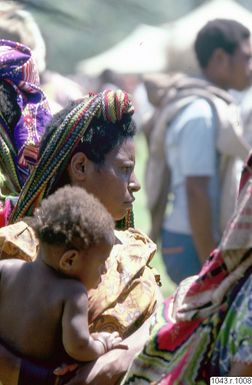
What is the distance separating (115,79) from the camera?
706 inches

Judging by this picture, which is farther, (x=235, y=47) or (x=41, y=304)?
(x=235, y=47)

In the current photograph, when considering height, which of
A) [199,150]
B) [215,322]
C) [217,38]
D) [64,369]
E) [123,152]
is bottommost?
[199,150]

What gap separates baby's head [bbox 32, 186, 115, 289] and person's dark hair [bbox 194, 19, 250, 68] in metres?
4.72

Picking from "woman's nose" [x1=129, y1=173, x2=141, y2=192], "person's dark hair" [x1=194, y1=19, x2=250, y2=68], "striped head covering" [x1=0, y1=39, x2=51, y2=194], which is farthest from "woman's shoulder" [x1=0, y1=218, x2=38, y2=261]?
"person's dark hair" [x1=194, y1=19, x2=250, y2=68]

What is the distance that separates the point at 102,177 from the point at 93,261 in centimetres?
54

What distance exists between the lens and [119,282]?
13.8ft

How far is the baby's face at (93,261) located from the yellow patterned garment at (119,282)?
117 millimetres

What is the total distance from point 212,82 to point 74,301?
476 centimetres

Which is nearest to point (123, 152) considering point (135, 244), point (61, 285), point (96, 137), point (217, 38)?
point (96, 137)

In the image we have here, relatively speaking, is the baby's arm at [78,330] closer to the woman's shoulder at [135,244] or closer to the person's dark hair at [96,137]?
the woman's shoulder at [135,244]

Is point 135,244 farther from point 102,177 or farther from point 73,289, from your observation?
point 73,289

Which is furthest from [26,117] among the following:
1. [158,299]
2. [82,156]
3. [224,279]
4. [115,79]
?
[115,79]

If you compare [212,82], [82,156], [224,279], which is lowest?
[212,82]

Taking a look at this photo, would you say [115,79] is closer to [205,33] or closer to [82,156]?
[205,33]
